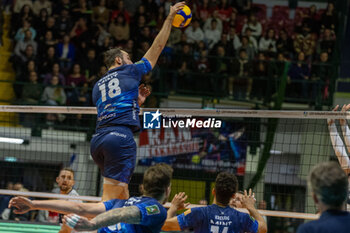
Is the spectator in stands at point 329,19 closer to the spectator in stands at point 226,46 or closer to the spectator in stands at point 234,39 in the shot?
the spectator in stands at point 234,39

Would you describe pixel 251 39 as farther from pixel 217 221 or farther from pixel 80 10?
pixel 217 221

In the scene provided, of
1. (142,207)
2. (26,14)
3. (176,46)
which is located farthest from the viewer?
(26,14)

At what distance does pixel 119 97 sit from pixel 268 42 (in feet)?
38.3

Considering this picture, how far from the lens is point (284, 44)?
55.4 feet

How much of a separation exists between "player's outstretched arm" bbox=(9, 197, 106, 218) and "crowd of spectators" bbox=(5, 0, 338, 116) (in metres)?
9.57

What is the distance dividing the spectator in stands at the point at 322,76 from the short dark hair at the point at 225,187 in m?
9.96

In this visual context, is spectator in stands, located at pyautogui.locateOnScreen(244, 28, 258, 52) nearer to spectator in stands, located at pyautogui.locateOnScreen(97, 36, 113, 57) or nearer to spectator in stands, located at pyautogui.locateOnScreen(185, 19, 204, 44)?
spectator in stands, located at pyautogui.locateOnScreen(185, 19, 204, 44)

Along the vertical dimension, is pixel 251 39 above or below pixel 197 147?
above

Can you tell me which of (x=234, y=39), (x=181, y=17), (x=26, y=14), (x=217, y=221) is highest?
(x=26, y=14)

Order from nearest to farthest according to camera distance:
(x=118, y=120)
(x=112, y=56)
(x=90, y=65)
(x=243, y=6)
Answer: (x=118, y=120), (x=112, y=56), (x=90, y=65), (x=243, y=6)

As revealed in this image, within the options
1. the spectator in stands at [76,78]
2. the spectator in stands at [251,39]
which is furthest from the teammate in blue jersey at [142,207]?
the spectator in stands at [251,39]

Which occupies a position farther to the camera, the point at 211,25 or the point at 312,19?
the point at 312,19

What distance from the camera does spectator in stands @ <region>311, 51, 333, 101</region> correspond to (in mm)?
15317

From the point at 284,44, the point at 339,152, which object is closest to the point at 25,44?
the point at 284,44
